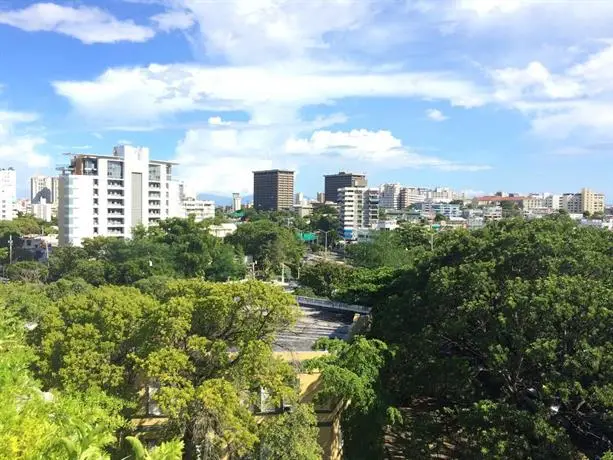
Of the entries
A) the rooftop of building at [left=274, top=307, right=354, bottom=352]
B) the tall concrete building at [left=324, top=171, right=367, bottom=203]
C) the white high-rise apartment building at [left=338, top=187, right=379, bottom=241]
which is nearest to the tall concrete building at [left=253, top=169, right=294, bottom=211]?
the tall concrete building at [left=324, top=171, right=367, bottom=203]

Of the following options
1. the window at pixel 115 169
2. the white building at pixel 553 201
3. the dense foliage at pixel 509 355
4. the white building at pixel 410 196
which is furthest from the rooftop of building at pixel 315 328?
the white building at pixel 553 201

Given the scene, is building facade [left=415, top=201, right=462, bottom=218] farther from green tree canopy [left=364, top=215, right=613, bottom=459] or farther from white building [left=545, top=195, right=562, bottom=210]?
green tree canopy [left=364, top=215, right=613, bottom=459]

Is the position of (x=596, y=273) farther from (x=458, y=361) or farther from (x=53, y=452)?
(x=53, y=452)

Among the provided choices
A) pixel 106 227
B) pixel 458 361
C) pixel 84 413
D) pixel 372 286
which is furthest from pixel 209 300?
pixel 106 227

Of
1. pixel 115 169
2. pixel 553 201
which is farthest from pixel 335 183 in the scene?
pixel 115 169

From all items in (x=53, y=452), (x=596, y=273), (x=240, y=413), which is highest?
(x=596, y=273)

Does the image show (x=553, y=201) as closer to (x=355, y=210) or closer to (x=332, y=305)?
(x=355, y=210)
